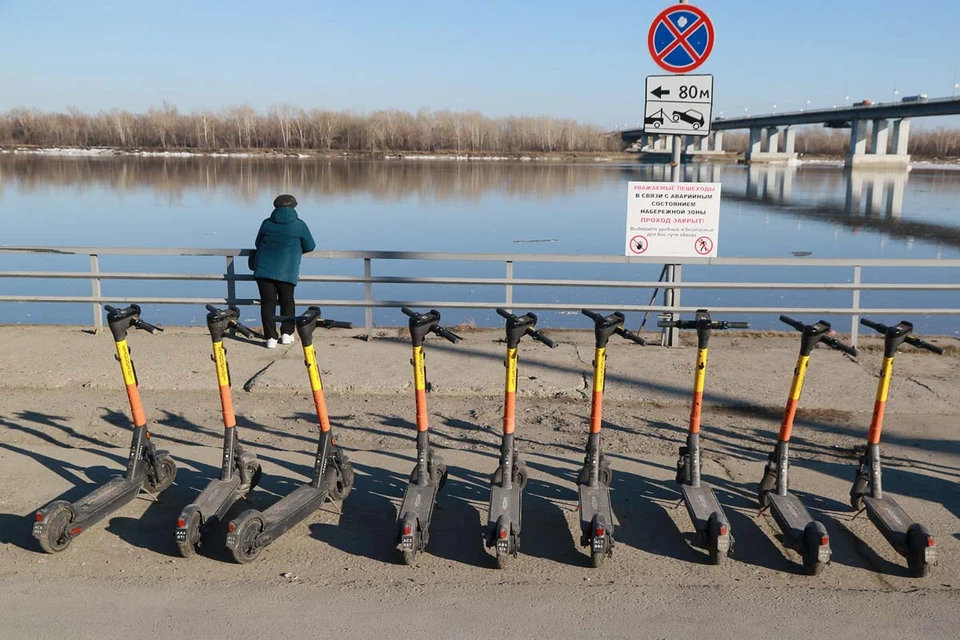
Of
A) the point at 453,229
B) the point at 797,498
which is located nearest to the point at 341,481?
the point at 797,498

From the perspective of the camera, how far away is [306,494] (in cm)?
508

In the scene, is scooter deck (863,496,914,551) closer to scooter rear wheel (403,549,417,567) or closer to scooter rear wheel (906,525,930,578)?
scooter rear wheel (906,525,930,578)

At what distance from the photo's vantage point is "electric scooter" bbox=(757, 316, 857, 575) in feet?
14.5

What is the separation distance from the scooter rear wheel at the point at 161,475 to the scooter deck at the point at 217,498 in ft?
1.40

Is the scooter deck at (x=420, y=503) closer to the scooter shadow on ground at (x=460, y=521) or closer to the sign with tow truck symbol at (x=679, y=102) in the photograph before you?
the scooter shadow on ground at (x=460, y=521)

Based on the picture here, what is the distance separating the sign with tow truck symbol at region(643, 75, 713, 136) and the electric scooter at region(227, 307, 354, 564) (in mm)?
4857

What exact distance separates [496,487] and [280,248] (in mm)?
4891

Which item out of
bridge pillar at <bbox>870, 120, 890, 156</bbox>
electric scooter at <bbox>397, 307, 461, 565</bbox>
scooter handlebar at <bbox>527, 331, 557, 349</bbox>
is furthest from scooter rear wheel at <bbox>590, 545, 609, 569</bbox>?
bridge pillar at <bbox>870, 120, 890, 156</bbox>

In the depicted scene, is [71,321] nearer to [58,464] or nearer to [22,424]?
[22,424]

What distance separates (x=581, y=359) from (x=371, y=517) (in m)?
4.22

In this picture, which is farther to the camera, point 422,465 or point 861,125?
point 861,125

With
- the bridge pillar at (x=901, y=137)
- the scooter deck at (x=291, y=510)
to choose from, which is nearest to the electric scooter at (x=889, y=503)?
the scooter deck at (x=291, y=510)

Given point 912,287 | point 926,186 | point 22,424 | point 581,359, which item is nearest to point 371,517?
point 22,424

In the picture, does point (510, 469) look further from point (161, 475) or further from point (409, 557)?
point (161, 475)
